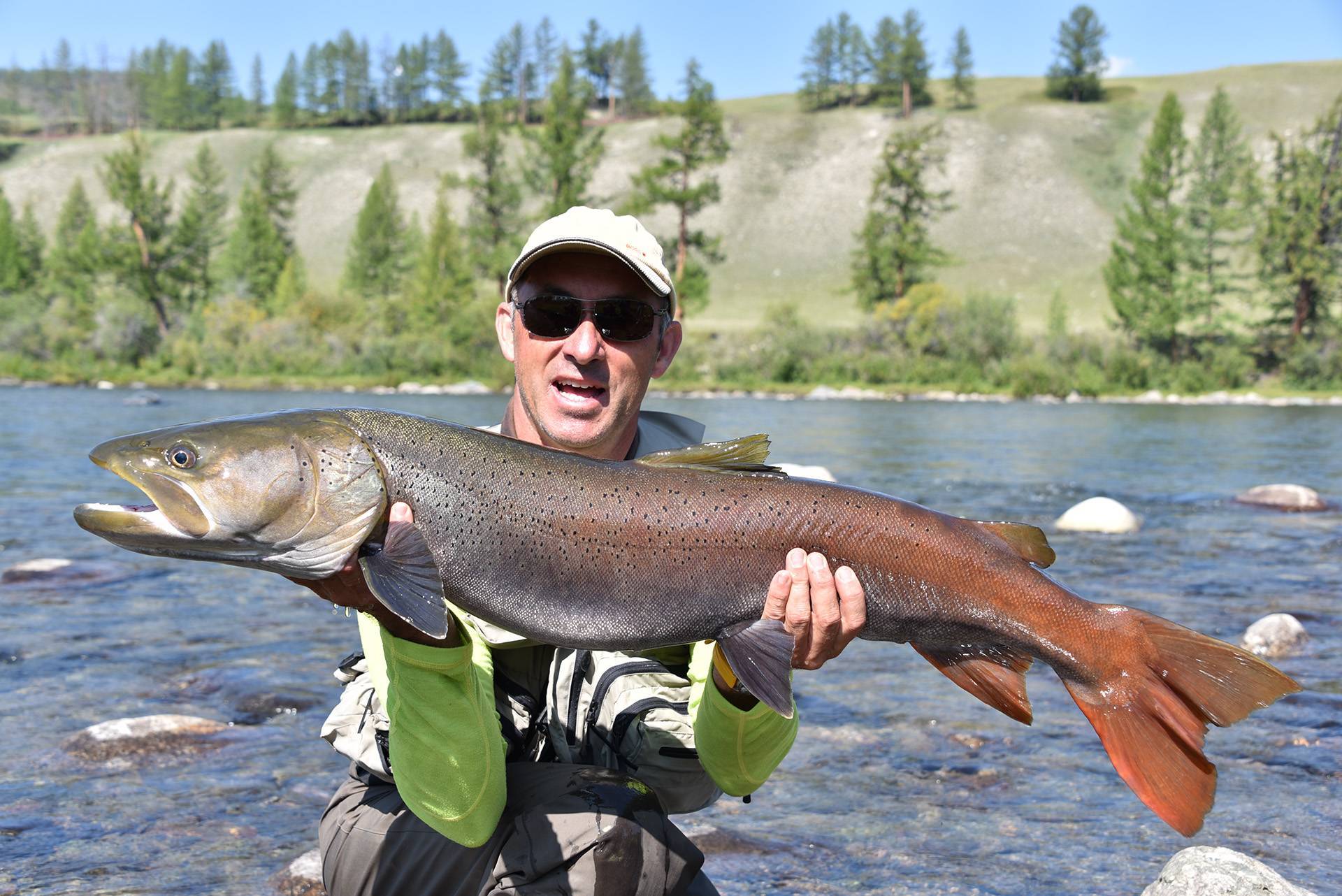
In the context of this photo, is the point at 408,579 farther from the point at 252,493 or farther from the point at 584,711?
the point at 584,711

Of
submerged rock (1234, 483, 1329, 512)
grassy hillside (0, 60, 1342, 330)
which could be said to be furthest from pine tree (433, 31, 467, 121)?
submerged rock (1234, 483, 1329, 512)

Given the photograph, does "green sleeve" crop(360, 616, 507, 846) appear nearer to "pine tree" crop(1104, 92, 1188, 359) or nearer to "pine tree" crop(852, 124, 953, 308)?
"pine tree" crop(1104, 92, 1188, 359)

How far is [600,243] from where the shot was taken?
123 inches

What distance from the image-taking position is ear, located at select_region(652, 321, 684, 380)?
3500mm

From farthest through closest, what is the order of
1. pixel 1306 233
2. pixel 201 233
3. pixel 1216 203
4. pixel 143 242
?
1. pixel 201 233
2. pixel 143 242
3. pixel 1216 203
4. pixel 1306 233

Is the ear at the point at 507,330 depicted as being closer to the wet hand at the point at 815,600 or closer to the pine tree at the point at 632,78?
the wet hand at the point at 815,600

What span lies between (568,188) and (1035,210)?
4705cm

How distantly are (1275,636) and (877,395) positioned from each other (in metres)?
32.4

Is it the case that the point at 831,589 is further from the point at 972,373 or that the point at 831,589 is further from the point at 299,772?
the point at 972,373

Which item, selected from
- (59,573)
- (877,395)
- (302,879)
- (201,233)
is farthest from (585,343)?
(201,233)

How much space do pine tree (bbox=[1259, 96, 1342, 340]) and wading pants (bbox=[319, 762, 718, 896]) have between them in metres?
49.0

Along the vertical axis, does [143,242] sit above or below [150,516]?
above

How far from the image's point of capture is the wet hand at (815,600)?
2.60 meters

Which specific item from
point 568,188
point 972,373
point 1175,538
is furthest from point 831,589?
point 568,188
